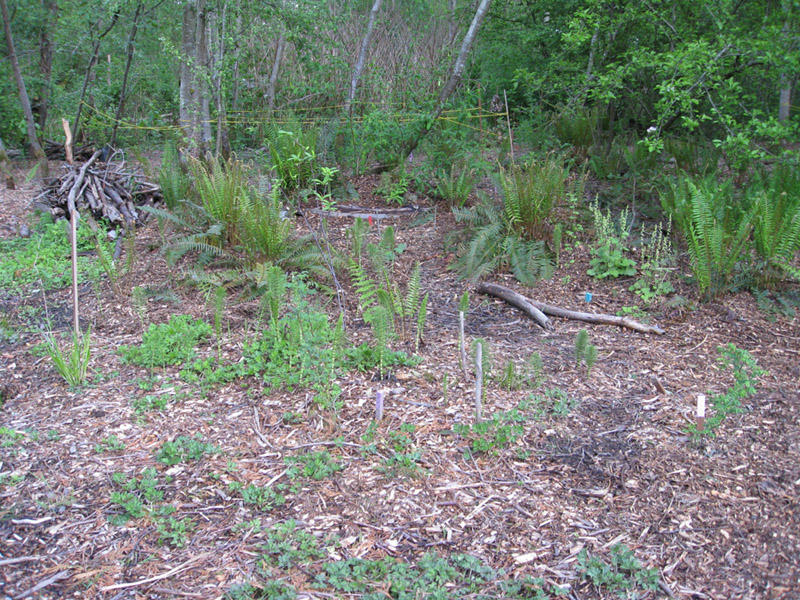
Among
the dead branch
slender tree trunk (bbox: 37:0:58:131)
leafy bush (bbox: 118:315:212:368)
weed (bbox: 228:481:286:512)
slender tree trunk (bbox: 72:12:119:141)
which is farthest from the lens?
slender tree trunk (bbox: 37:0:58:131)

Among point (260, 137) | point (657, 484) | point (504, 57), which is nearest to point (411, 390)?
point (657, 484)

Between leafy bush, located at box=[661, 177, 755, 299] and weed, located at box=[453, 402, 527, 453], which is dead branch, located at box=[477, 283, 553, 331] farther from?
weed, located at box=[453, 402, 527, 453]

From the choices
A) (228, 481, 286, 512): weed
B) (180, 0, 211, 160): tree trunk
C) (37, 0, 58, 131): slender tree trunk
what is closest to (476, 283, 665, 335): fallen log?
(228, 481, 286, 512): weed

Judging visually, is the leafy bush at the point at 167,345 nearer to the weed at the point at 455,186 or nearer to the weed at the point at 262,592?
the weed at the point at 262,592

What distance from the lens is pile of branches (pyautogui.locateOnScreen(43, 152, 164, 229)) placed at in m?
6.07

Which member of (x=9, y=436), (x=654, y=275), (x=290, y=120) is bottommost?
(x=9, y=436)

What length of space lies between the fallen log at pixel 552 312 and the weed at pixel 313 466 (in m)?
1.96

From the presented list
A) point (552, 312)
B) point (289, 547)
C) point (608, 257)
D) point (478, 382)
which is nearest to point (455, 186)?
point (608, 257)

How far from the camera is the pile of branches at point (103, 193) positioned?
239 inches

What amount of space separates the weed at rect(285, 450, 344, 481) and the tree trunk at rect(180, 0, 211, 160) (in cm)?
422

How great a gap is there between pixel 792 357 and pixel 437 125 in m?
4.33

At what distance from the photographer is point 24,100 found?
7.27 metres

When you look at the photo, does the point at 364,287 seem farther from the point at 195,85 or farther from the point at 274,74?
the point at 274,74

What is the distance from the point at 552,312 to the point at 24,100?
645 centimetres
